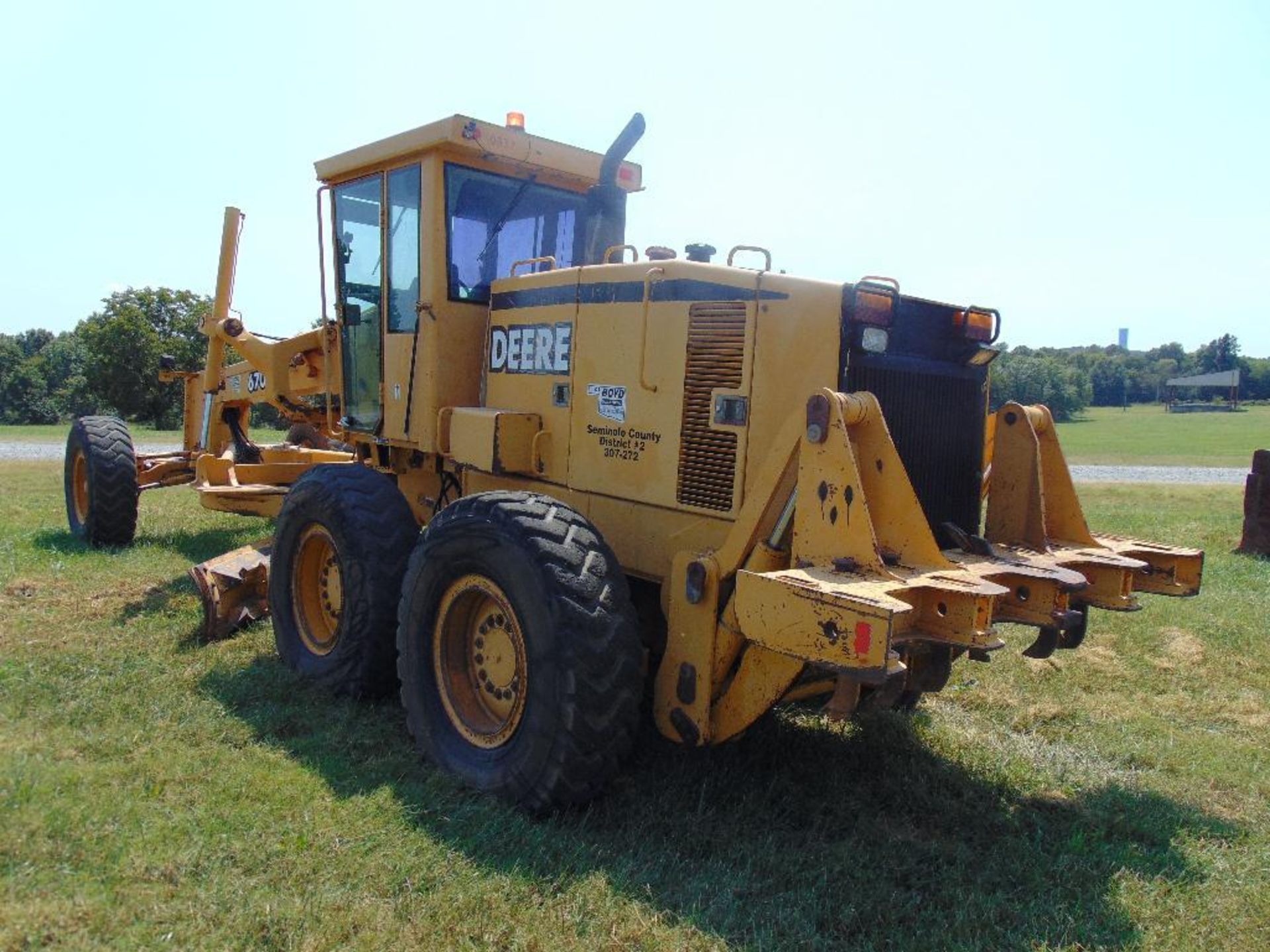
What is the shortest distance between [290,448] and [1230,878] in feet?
25.5

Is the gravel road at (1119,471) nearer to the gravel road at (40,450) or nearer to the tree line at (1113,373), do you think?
the gravel road at (40,450)

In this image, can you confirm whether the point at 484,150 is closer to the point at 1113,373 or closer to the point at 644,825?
the point at 644,825

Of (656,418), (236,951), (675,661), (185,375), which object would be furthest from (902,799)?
(185,375)

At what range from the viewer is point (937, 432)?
15.0 feet

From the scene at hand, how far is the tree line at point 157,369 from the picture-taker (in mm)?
36312

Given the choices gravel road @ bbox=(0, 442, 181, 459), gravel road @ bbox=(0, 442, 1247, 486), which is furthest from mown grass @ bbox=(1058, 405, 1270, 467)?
gravel road @ bbox=(0, 442, 181, 459)

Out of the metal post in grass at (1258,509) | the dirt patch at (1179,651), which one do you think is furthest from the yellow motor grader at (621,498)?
the metal post in grass at (1258,509)

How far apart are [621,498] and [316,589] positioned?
2.21 metres

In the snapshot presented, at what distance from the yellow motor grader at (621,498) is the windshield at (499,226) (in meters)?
0.02

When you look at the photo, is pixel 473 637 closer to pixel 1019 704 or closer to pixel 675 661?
pixel 675 661

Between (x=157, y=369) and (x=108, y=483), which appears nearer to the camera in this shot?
(x=108, y=483)

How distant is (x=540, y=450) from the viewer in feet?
17.1

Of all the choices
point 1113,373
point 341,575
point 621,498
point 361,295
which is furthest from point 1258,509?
point 1113,373

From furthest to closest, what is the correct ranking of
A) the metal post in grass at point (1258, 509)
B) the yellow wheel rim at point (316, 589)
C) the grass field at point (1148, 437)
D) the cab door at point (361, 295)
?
1. the grass field at point (1148, 437)
2. the metal post in grass at point (1258, 509)
3. the cab door at point (361, 295)
4. the yellow wheel rim at point (316, 589)
